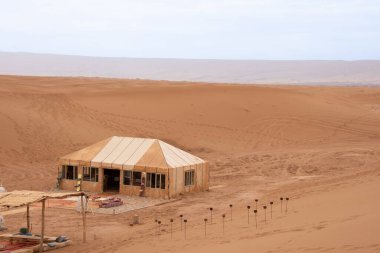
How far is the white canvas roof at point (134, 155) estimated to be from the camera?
2850 cm

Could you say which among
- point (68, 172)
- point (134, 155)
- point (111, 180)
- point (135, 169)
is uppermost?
point (134, 155)

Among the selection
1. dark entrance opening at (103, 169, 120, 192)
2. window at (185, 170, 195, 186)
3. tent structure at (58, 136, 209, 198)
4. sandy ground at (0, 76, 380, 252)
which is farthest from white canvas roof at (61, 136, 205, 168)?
sandy ground at (0, 76, 380, 252)

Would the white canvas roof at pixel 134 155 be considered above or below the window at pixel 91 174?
above

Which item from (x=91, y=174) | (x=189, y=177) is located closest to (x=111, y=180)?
(x=91, y=174)

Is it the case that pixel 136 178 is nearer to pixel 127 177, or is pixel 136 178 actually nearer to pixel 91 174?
pixel 127 177

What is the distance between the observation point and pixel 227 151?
140ft

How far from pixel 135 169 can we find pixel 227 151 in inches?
580

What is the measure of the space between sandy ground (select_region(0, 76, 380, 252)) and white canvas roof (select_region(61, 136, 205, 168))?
66.1 inches

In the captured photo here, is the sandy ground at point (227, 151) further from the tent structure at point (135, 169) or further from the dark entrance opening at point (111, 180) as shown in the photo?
the dark entrance opening at point (111, 180)

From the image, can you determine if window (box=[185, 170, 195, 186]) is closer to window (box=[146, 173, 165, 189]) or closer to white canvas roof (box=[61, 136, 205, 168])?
white canvas roof (box=[61, 136, 205, 168])

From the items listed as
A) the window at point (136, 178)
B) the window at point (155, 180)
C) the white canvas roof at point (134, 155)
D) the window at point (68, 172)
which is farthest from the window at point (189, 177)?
the window at point (68, 172)

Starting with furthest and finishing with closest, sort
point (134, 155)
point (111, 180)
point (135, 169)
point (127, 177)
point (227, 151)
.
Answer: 1. point (227, 151)
2. point (111, 180)
3. point (134, 155)
4. point (127, 177)
5. point (135, 169)

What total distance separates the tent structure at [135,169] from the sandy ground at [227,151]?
3.19ft

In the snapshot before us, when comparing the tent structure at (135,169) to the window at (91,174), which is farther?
the window at (91,174)
